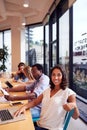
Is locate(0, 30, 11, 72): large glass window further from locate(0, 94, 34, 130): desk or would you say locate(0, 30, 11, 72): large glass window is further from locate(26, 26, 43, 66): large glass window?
locate(0, 94, 34, 130): desk

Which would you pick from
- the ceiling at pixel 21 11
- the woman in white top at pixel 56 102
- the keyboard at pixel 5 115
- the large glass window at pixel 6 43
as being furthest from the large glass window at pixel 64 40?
the large glass window at pixel 6 43

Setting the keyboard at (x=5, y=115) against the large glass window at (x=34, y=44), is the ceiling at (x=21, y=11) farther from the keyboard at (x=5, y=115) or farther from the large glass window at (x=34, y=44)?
the keyboard at (x=5, y=115)

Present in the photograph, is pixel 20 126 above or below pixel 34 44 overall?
below

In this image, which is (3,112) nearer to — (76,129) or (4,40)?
(76,129)

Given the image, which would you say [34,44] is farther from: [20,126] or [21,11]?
[20,126]

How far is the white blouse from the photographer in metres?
1.68

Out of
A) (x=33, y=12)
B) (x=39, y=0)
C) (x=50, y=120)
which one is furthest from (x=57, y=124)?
(x=33, y=12)

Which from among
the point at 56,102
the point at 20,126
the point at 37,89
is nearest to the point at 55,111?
the point at 56,102

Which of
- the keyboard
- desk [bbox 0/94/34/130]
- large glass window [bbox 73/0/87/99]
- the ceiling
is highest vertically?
the ceiling

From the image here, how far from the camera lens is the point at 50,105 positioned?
1.75 m

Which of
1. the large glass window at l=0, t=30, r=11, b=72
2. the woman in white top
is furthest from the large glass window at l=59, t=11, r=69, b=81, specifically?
the large glass window at l=0, t=30, r=11, b=72

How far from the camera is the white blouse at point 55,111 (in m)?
1.68

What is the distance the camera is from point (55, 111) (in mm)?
1698

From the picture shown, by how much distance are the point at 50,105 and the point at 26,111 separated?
271mm
